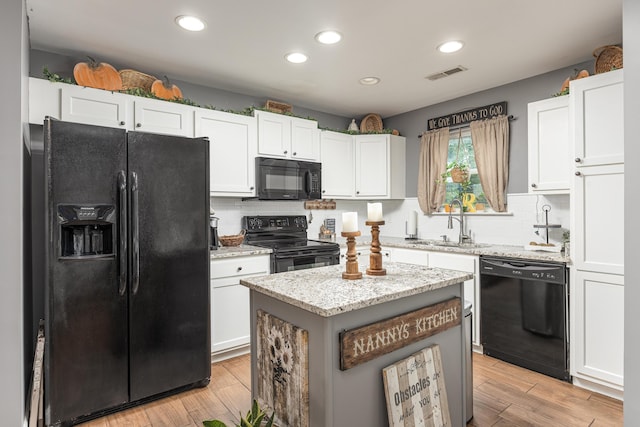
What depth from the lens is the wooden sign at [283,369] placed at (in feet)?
4.98

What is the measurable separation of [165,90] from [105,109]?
0.54 metres

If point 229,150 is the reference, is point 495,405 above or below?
below

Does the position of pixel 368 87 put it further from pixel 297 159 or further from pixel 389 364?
pixel 389 364

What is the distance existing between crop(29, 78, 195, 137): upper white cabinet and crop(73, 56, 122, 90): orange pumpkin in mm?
77

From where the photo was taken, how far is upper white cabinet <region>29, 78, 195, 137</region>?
8.33ft

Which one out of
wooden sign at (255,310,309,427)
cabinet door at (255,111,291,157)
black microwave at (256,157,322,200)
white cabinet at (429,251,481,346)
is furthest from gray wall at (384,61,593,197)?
wooden sign at (255,310,309,427)

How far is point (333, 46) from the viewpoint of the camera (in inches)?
109

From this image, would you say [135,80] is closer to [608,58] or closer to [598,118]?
[598,118]

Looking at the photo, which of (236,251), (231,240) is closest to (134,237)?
(236,251)

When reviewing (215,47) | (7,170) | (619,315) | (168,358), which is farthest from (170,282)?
(619,315)

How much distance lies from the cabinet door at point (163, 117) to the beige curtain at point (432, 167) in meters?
2.75

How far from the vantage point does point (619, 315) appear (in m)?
2.39

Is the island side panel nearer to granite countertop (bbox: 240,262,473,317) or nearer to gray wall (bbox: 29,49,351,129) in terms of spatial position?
granite countertop (bbox: 240,262,473,317)

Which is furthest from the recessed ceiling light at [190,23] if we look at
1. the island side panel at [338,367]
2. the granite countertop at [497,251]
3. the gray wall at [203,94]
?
the granite countertop at [497,251]
